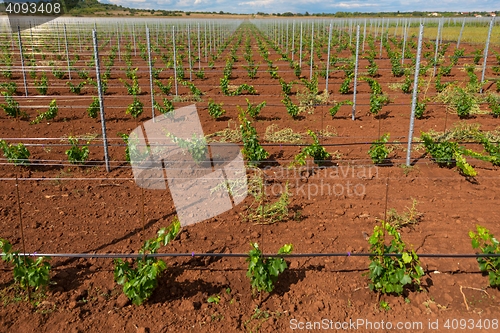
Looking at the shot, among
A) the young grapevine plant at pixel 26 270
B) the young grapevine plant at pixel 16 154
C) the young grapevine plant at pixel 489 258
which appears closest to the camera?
the young grapevine plant at pixel 26 270

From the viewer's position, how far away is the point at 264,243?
4246 mm

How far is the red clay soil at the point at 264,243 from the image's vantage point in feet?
10.8

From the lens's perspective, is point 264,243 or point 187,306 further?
point 264,243

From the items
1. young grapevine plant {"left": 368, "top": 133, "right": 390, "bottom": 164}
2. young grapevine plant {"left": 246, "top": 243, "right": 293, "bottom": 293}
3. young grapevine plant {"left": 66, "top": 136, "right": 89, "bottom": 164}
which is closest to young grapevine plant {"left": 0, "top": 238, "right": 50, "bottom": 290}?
young grapevine plant {"left": 246, "top": 243, "right": 293, "bottom": 293}

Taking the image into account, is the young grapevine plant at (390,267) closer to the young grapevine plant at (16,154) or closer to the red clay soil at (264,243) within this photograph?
the red clay soil at (264,243)

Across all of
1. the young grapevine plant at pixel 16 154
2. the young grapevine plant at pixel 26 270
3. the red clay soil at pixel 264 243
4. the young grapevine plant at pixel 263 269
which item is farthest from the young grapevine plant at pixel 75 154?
the young grapevine plant at pixel 263 269

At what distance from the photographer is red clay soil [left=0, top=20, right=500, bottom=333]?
3.29m

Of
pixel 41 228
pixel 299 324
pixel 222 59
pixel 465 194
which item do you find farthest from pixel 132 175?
pixel 222 59

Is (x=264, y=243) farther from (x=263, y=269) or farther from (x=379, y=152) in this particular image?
(x=379, y=152)

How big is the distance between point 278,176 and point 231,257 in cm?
201

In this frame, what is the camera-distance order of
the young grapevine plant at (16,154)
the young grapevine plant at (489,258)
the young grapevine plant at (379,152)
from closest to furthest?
the young grapevine plant at (489,258), the young grapevine plant at (379,152), the young grapevine plant at (16,154)

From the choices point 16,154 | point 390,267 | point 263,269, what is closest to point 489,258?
point 390,267

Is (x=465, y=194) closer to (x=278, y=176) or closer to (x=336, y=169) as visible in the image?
(x=336, y=169)

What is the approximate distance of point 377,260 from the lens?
3451mm
